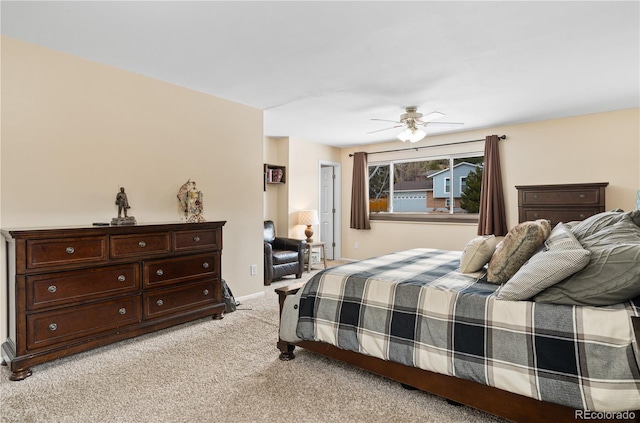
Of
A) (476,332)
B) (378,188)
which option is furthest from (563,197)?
(476,332)

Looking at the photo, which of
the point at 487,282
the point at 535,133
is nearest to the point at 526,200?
the point at 535,133

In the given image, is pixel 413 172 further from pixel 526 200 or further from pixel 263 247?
pixel 263 247

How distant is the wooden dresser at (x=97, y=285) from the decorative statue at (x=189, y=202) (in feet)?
1.06

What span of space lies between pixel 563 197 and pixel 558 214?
217mm

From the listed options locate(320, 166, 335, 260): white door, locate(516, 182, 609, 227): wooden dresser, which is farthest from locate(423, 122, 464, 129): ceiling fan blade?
locate(320, 166, 335, 260): white door

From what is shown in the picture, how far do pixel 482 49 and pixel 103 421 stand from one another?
352 centimetres

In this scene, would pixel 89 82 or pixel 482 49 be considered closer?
pixel 482 49

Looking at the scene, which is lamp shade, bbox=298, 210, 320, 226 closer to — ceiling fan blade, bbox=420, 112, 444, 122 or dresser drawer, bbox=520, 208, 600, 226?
ceiling fan blade, bbox=420, 112, 444, 122

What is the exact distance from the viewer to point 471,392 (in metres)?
1.82

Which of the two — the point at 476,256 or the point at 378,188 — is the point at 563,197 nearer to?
the point at 476,256

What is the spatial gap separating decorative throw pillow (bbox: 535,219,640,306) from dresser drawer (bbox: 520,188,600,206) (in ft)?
9.36

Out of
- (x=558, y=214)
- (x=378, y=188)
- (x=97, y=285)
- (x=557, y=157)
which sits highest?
(x=557, y=157)

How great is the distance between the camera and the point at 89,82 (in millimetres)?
2938

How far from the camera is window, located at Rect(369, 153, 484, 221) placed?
573 cm
